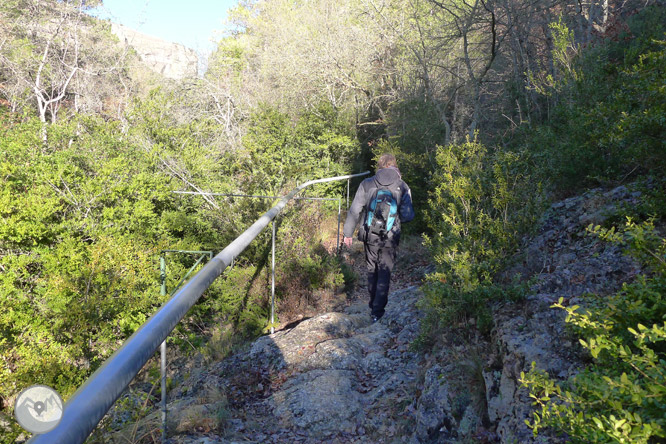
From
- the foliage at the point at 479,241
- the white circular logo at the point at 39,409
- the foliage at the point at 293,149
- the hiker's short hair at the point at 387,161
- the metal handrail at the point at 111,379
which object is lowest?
the foliage at the point at 479,241

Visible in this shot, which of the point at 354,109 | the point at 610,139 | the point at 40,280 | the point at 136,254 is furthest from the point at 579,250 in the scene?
the point at 354,109

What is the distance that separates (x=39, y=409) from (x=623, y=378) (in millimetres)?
1614

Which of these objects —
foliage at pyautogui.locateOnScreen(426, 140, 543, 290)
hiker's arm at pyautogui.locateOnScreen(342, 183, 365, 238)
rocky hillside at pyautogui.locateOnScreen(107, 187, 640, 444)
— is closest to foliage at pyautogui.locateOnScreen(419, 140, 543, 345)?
foliage at pyautogui.locateOnScreen(426, 140, 543, 290)

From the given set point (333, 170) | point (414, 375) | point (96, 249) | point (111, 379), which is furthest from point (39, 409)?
point (333, 170)

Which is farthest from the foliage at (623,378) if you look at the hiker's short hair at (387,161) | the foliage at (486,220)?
the hiker's short hair at (387,161)

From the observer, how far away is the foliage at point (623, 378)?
54.5 inches

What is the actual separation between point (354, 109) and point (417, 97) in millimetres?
3901

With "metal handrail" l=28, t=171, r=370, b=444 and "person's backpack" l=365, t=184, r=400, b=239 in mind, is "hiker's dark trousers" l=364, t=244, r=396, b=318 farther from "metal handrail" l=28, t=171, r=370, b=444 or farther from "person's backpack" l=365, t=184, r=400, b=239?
"metal handrail" l=28, t=171, r=370, b=444

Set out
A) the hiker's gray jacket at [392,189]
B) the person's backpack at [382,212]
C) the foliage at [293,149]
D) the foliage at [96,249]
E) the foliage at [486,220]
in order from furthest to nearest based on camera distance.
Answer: the foliage at [293,149]
the foliage at [96,249]
the hiker's gray jacket at [392,189]
the person's backpack at [382,212]
the foliage at [486,220]

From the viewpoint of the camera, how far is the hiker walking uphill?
536cm

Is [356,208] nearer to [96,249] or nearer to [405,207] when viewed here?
[405,207]

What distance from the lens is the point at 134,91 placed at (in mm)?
21578

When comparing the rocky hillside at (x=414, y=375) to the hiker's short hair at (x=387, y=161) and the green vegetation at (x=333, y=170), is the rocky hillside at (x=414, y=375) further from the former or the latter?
the hiker's short hair at (x=387, y=161)

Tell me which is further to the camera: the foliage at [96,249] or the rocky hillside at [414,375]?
the foliage at [96,249]
